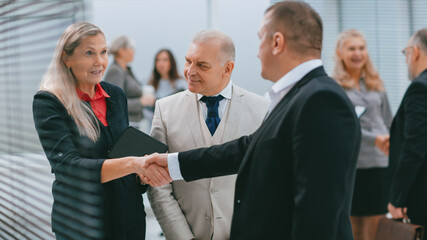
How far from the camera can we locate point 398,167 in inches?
109

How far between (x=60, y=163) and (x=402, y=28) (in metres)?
4.77

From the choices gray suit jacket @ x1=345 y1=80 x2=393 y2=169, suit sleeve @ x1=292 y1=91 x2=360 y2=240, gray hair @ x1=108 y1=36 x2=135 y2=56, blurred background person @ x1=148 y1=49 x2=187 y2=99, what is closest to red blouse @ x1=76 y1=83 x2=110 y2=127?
suit sleeve @ x1=292 y1=91 x2=360 y2=240

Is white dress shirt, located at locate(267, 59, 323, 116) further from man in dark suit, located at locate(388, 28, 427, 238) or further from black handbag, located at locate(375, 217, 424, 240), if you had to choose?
black handbag, located at locate(375, 217, 424, 240)

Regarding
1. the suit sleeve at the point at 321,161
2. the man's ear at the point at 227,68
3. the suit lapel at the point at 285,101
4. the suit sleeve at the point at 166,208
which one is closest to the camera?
the suit sleeve at the point at 321,161

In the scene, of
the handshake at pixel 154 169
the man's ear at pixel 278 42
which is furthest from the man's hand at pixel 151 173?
the man's ear at pixel 278 42

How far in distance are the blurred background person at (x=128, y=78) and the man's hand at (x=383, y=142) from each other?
2.13m

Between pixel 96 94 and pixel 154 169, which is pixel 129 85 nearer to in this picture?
pixel 96 94

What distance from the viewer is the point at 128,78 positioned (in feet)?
14.5

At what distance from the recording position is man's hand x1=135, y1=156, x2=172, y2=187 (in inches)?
73.9

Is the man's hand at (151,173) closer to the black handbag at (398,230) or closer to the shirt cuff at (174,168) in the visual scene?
the shirt cuff at (174,168)

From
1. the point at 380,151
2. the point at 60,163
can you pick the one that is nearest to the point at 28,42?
the point at 60,163

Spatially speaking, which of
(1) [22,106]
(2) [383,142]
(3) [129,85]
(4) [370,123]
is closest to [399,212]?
(2) [383,142]

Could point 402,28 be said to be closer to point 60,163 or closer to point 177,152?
point 177,152

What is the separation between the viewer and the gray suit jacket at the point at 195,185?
1978 millimetres
